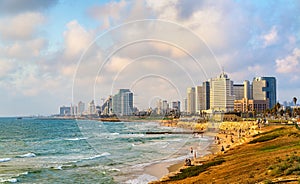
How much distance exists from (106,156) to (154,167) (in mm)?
10566

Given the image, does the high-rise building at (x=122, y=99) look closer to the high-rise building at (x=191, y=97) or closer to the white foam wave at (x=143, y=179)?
the white foam wave at (x=143, y=179)

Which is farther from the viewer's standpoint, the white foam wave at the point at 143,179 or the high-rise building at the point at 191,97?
the high-rise building at the point at 191,97

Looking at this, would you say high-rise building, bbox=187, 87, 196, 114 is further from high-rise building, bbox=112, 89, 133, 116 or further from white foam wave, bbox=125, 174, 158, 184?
white foam wave, bbox=125, 174, 158, 184

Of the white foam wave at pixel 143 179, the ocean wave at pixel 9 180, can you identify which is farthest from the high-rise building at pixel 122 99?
the ocean wave at pixel 9 180

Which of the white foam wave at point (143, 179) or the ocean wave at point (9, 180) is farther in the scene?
the ocean wave at point (9, 180)

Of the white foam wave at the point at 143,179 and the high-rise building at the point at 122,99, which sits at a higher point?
the high-rise building at the point at 122,99

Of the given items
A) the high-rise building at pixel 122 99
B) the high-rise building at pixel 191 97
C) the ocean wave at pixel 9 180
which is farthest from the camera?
the high-rise building at pixel 191 97

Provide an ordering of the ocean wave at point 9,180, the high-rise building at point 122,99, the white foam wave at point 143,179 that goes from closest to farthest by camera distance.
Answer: the white foam wave at point 143,179 → the ocean wave at point 9,180 → the high-rise building at point 122,99

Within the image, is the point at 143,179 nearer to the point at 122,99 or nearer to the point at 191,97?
the point at 122,99

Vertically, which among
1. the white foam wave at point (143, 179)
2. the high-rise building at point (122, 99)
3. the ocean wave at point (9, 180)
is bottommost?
the ocean wave at point (9, 180)

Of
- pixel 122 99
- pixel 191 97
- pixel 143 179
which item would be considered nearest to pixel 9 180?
pixel 143 179

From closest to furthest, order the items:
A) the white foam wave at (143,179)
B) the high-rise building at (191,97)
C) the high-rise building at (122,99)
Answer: the white foam wave at (143,179) → the high-rise building at (122,99) → the high-rise building at (191,97)

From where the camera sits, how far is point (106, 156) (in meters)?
42.8

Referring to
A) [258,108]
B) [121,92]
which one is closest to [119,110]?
[121,92]
